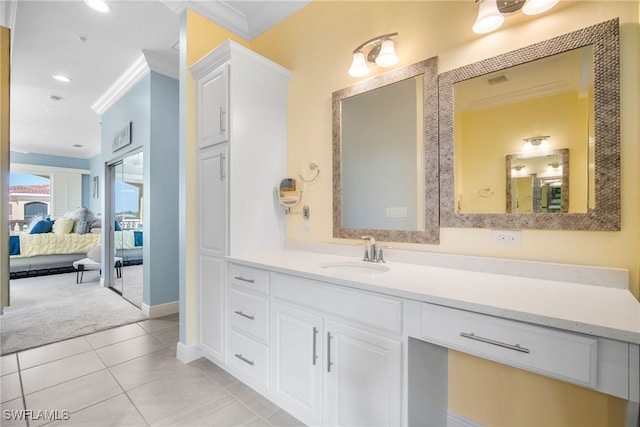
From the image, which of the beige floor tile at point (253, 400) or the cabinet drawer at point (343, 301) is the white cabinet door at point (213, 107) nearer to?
the cabinet drawer at point (343, 301)

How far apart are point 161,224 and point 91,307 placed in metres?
1.50

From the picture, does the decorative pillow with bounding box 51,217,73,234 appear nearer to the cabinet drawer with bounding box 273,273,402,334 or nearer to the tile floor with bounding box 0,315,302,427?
the tile floor with bounding box 0,315,302,427

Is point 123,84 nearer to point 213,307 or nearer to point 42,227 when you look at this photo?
point 213,307

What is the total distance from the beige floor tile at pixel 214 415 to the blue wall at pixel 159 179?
1988 millimetres

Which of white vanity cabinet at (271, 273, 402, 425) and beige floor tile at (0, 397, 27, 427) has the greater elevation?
white vanity cabinet at (271, 273, 402, 425)

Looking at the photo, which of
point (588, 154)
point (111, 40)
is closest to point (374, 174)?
point (588, 154)

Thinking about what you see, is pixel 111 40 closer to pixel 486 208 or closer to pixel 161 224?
pixel 161 224

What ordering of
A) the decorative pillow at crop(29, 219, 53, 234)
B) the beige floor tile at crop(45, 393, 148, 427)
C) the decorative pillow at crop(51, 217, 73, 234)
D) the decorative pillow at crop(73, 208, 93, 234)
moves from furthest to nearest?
1. the decorative pillow at crop(73, 208, 93, 234)
2. the decorative pillow at crop(51, 217, 73, 234)
3. the decorative pillow at crop(29, 219, 53, 234)
4. the beige floor tile at crop(45, 393, 148, 427)

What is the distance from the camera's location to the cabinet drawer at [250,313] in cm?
175

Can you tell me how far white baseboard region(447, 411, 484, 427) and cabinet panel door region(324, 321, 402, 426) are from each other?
0.54m

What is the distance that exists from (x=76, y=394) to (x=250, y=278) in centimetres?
140

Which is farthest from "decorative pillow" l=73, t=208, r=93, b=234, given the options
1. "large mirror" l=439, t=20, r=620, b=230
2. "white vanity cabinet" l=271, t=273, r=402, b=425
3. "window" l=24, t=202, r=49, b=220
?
"large mirror" l=439, t=20, r=620, b=230

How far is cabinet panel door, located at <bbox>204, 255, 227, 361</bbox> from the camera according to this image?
2084 millimetres

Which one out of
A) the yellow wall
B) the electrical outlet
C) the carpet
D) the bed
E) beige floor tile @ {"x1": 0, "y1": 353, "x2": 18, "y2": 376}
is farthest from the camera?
the bed
